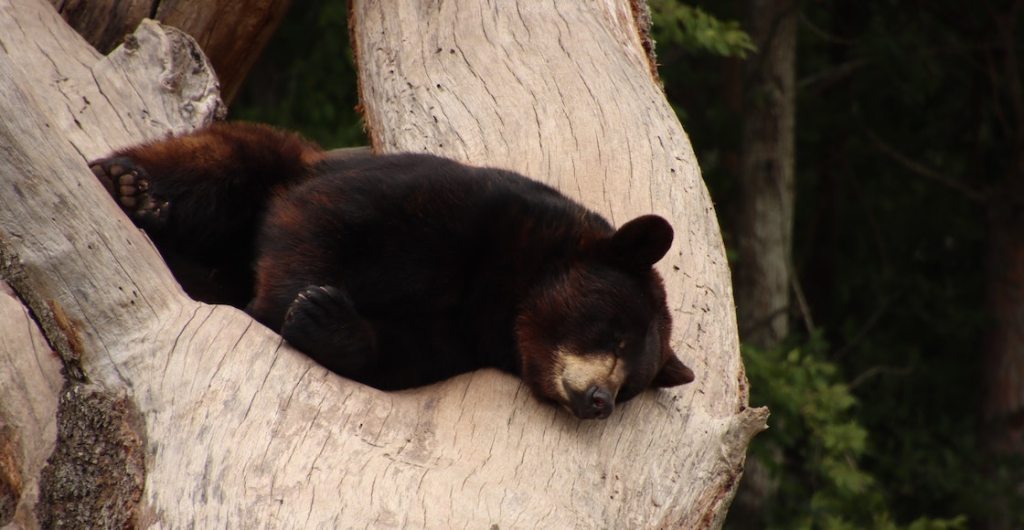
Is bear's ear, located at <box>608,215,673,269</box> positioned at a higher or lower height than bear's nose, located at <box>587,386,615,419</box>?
higher

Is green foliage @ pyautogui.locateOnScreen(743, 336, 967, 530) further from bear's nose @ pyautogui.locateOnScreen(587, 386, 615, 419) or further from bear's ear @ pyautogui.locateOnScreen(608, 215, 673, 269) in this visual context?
bear's nose @ pyautogui.locateOnScreen(587, 386, 615, 419)

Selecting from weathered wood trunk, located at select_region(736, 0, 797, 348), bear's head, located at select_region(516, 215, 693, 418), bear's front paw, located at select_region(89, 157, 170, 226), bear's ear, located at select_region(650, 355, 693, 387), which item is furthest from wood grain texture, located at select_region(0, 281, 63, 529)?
weathered wood trunk, located at select_region(736, 0, 797, 348)

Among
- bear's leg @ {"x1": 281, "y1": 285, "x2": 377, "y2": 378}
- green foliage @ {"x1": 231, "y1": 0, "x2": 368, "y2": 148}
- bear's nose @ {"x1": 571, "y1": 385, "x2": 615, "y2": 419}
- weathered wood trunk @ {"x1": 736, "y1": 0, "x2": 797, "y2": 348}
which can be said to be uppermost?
bear's nose @ {"x1": 571, "y1": 385, "x2": 615, "y2": 419}

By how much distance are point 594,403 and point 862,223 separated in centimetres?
1001

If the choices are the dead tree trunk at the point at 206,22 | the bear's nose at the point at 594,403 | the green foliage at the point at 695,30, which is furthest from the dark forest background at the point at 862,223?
the bear's nose at the point at 594,403

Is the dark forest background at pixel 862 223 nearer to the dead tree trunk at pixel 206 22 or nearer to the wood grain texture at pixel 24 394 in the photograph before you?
the dead tree trunk at pixel 206 22

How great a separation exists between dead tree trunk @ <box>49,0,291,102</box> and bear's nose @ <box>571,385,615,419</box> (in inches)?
146

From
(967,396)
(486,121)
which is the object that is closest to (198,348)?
(486,121)

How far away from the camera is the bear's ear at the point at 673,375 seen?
14.6 feet

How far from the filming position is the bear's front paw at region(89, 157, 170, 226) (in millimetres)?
4730

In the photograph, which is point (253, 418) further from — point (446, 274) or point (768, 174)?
point (768, 174)

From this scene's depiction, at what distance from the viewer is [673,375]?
447 cm

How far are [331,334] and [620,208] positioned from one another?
1.64 m

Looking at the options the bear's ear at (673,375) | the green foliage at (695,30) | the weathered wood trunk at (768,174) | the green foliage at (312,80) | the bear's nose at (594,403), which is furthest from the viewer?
the weathered wood trunk at (768,174)
